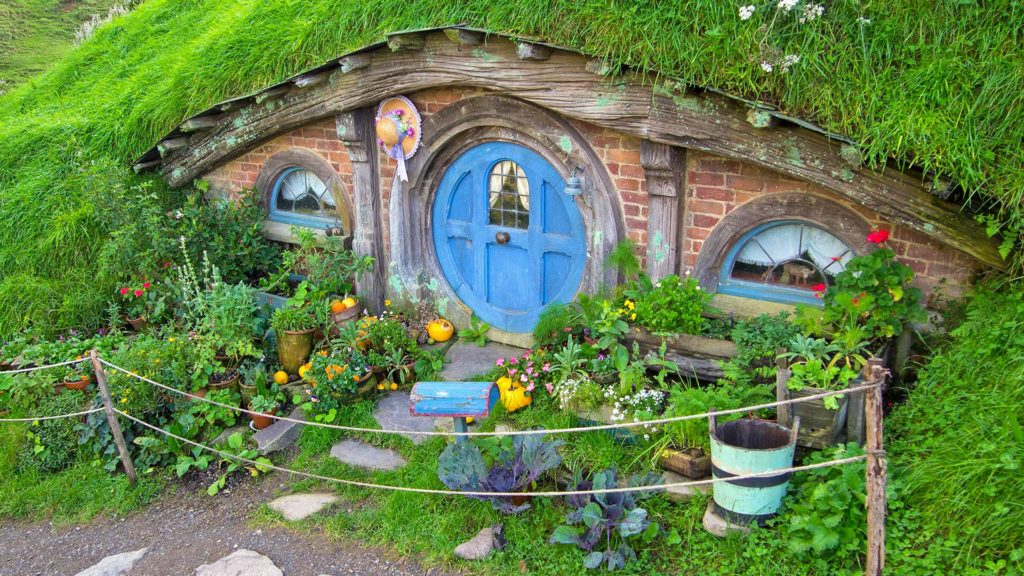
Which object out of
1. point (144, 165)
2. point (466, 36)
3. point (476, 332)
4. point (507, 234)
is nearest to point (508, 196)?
point (507, 234)

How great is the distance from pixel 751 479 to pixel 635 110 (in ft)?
8.80

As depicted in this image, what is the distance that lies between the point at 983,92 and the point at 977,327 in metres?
1.39

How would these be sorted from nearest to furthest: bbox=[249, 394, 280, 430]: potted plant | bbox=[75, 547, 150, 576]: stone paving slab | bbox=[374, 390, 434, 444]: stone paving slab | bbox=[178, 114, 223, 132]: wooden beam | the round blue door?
bbox=[75, 547, 150, 576]: stone paving slab
bbox=[374, 390, 434, 444]: stone paving slab
bbox=[249, 394, 280, 430]: potted plant
the round blue door
bbox=[178, 114, 223, 132]: wooden beam

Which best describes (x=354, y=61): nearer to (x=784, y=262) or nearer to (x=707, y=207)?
(x=707, y=207)

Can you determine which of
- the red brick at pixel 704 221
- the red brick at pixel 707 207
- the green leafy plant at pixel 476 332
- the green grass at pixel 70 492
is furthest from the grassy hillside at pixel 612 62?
the green leafy plant at pixel 476 332

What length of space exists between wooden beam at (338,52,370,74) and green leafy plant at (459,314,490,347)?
2486 mm

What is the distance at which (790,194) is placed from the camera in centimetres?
526

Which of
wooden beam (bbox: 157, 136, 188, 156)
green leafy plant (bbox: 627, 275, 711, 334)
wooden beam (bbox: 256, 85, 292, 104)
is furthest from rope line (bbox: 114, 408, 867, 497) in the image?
wooden beam (bbox: 157, 136, 188, 156)

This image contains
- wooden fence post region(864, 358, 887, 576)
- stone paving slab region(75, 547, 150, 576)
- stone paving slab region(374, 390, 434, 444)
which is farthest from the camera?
stone paving slab region(374, 390, 434, 444)

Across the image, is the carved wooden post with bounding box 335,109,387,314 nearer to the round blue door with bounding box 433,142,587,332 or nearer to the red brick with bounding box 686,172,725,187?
the round blue door with bounding box 433,142,587,332

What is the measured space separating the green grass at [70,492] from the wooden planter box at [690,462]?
3.99 metres

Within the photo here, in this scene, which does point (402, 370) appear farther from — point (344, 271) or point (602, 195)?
point (602, 195)

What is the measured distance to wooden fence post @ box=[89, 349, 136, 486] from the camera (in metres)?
5.74

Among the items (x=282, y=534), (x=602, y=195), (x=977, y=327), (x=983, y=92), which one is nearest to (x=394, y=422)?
(x=282, y=534)
